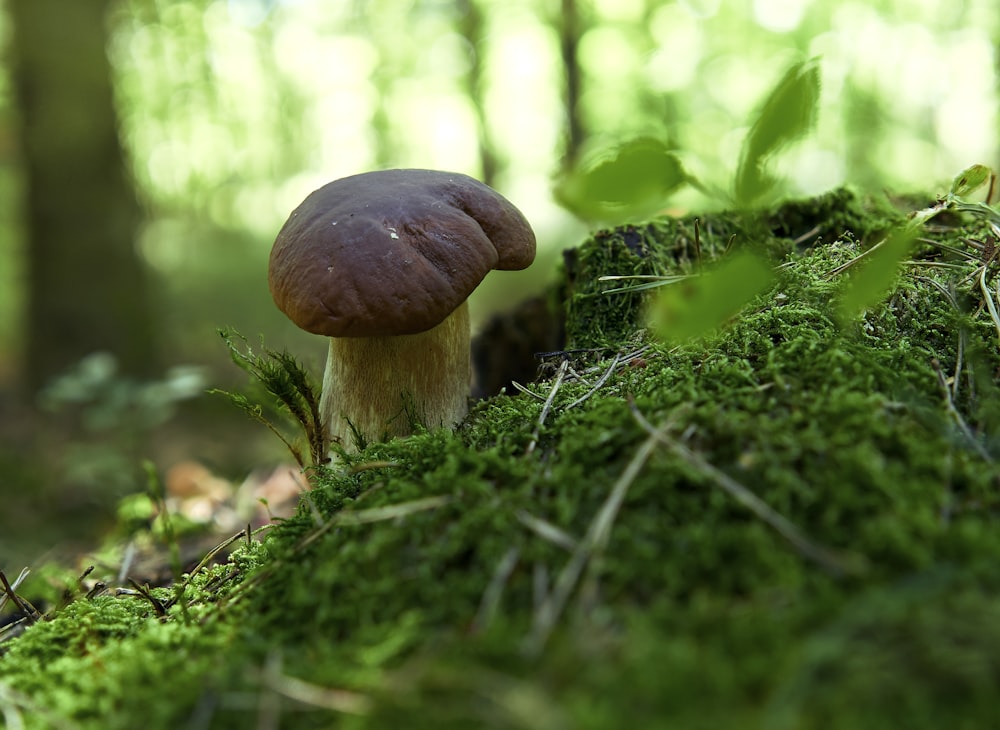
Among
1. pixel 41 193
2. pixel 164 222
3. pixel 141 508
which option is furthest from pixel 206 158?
pixel 141 508

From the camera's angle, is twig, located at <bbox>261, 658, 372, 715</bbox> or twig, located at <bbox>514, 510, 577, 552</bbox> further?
twig, located at <bbox>514, 510, 577, 552</bbox>

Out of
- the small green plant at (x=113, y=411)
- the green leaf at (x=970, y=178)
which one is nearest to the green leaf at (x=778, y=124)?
the green leaf at (x=970, y=178)

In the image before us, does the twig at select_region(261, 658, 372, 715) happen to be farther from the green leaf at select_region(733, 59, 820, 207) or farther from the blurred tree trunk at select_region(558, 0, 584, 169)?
the blurred tree trunk at select_region(558, 0, 584, 169)

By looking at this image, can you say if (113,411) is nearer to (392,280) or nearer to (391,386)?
(391,386)

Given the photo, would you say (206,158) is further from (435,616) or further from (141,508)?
(435,616)

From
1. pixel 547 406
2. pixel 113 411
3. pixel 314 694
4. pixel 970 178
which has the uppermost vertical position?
pixel 970 178

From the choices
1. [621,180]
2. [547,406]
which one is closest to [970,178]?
[621,180]

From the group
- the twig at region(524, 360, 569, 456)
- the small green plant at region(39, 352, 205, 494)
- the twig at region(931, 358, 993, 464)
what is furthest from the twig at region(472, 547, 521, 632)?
the small green plant at region(39, 352, 205, 494)
